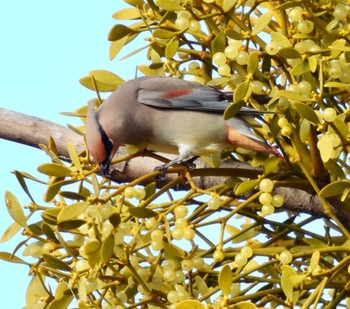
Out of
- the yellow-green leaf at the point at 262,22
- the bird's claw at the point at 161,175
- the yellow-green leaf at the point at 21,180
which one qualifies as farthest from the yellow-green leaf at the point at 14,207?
the yellow-green leaf at the point at 262,22

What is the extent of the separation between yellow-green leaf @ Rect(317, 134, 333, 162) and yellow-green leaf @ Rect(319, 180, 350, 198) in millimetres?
58

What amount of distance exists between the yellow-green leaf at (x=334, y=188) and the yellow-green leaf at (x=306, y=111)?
92 mm

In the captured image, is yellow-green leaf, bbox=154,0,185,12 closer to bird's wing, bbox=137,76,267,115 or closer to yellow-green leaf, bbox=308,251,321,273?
bird's wing, bbox=137,76,267,115

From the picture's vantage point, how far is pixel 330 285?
140 centimetres

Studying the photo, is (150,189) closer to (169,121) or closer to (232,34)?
(232,34)

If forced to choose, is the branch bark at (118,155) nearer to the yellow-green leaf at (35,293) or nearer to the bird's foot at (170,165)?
the bird's foot at (170,165)

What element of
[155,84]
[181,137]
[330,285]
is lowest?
[330,285]

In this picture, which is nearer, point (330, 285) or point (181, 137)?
point (330, 285)

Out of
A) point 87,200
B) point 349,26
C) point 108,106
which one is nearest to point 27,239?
point 87,200

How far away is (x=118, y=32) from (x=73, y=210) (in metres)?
0.34

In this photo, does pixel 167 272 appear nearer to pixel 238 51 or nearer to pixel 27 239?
pixel 27 239

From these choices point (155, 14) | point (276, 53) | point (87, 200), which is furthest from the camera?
point (155, 14)

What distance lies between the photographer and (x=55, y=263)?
4.42 ft

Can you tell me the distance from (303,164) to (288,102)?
0.35ft
